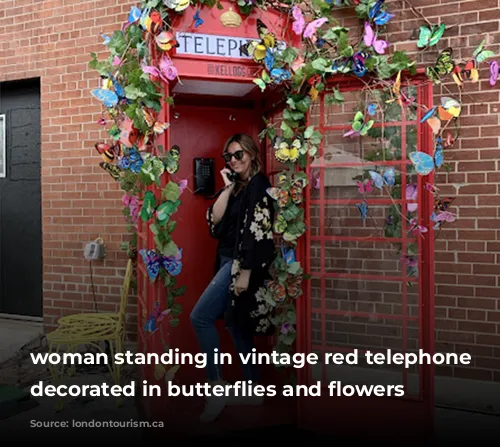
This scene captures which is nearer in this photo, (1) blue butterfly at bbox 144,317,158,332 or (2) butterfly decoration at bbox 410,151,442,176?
(2) butterfly decoration at bbox 410,151,442,176

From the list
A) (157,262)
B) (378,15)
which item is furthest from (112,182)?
(378,15)

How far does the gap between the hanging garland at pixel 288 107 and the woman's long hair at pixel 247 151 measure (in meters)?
0.23

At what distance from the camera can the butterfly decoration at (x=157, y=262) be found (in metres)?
3.74

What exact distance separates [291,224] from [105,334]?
177cm

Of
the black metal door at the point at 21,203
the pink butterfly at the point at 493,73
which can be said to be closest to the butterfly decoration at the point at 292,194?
the pink butterfly at the point at 493,73

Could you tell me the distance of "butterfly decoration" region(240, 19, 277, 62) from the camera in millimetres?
3693

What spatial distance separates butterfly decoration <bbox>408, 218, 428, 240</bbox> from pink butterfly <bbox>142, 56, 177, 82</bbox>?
175cm

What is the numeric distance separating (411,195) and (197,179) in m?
1.66

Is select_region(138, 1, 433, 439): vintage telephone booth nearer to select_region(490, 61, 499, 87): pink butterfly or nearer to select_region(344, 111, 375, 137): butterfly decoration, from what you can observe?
select_region(344, 111, 375, 137): butterfly decoration

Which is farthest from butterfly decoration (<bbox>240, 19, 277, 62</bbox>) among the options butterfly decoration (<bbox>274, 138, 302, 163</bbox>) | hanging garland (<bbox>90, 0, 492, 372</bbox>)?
butterfly decoration (<bbox>274, 138, 302, 163</bbox>)

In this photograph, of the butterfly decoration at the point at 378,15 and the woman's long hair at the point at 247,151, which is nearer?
the butterfly decoration at the point at 378,15

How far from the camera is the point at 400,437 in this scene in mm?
3719

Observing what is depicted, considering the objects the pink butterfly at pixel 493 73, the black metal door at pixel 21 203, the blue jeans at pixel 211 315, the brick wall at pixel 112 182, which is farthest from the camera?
the black metal door at pixel 21 203

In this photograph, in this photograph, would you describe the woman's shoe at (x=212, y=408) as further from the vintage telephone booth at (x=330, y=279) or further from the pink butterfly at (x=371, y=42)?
the pink butterfly at (x=371, y=42)
